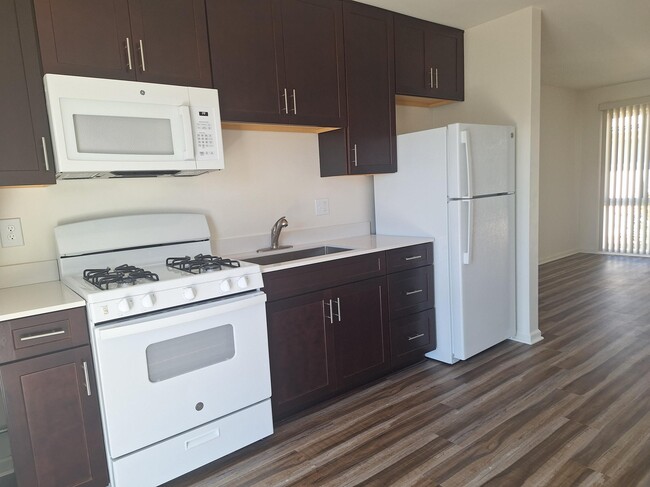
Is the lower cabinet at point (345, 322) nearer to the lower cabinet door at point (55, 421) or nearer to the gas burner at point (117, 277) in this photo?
the gas burner at point (117, 277)

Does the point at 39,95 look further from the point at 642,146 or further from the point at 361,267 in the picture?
the point at 642,146

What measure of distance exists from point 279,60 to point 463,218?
1509 mm

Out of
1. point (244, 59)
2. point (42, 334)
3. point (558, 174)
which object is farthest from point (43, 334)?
point (558, 174)

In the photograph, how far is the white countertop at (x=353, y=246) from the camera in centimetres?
242

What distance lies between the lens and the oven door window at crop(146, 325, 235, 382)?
6.12 feet

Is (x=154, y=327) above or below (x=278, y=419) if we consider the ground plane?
above

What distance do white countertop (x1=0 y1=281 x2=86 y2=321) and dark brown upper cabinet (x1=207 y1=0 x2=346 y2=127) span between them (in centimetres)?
116

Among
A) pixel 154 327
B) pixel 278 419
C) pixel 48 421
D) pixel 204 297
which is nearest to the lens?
pixel 48 421

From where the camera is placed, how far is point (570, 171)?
652cm

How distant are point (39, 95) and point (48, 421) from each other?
1.33 m

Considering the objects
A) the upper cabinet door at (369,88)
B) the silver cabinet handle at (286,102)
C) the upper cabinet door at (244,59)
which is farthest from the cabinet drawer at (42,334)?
the upper cabinet door at (369,88)

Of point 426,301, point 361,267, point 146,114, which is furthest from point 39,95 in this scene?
point 426,301

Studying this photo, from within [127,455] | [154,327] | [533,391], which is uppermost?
[154,327]

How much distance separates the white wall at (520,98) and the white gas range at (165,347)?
85.5 inches
